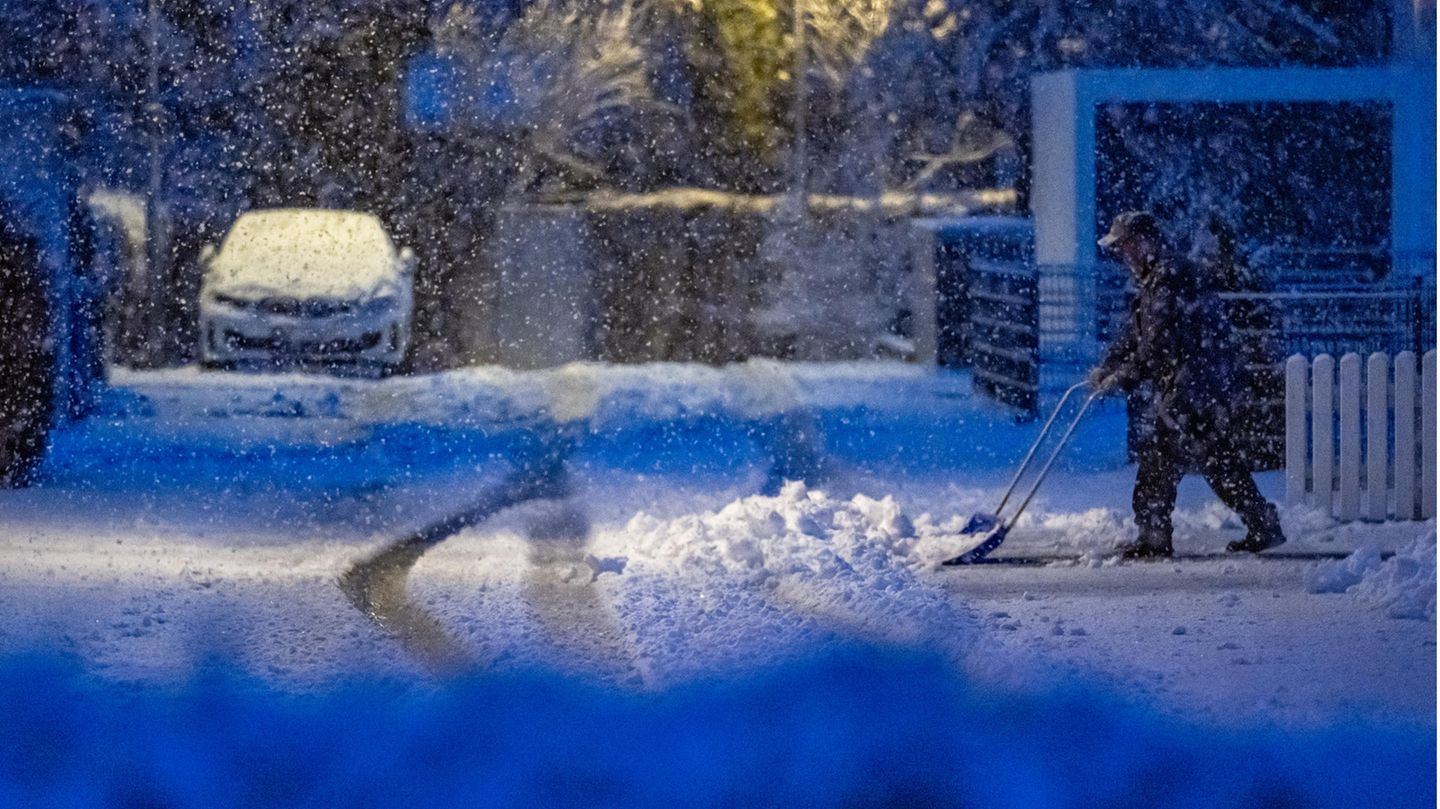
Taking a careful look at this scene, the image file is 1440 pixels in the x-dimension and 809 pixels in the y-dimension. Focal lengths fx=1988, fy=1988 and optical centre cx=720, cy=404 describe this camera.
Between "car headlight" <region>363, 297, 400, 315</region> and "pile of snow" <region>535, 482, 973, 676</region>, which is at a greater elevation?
"car headlight" <region>363, 297, 400, 315</region>

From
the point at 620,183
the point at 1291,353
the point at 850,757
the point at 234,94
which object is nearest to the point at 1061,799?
the point at 850,757

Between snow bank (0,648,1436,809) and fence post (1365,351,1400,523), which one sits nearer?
snow bank (0,648,1436,809)

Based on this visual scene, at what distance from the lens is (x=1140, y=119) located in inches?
179

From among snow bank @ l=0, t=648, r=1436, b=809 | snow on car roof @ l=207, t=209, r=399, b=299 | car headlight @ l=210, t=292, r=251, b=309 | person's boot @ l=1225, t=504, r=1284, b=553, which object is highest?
Answer: snow on car roof @ l=207, t=209, r=399, b=299

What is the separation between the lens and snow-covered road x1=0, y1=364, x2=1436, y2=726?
4355mm

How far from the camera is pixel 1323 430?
15.8ft

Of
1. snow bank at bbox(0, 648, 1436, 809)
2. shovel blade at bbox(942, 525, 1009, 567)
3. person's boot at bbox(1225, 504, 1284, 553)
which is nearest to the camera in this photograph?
snow bank at bbox(0, 648, 1436, 809)

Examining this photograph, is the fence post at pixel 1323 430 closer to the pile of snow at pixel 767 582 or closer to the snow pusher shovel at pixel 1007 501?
the snow pusher shovel at pixel 1007 501

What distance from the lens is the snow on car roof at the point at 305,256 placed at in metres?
4.50

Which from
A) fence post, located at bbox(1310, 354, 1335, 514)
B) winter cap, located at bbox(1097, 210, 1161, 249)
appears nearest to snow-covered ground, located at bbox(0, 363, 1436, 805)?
fence post, located at bbox(1310, 354, 1335, 514)

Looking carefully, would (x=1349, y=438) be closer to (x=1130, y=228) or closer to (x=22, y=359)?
(x=1130, y=228)

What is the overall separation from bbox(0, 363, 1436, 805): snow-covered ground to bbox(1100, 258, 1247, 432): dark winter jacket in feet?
0.45

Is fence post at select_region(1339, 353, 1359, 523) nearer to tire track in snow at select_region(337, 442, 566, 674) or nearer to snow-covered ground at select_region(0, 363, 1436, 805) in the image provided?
snow-covered ground at select_region(0, 363, 1436, 805)

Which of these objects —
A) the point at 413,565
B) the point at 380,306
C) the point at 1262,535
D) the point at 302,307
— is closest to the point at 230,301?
the point at 302,307
